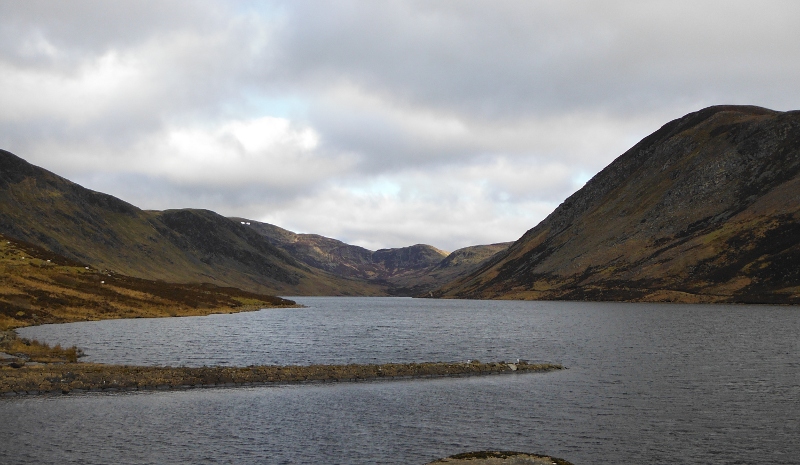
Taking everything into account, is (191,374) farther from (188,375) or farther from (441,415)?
(441,415)

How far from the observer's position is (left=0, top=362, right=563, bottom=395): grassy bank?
46656mm

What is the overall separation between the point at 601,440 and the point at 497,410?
9.23m

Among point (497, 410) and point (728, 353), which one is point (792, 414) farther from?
point (728, 353)

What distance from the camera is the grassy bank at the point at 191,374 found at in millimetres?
46656

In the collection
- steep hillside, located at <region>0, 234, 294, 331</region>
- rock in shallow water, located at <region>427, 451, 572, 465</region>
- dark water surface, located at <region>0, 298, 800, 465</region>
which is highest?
steep hillside, located at <region>0, 234, 294, 331</region>

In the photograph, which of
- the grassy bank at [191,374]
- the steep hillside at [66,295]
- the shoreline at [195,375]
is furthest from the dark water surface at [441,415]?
the steep hillside at [66,295]

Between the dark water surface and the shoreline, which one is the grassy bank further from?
the dark water surface

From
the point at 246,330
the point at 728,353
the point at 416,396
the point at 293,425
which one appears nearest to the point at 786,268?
the point at 728,353

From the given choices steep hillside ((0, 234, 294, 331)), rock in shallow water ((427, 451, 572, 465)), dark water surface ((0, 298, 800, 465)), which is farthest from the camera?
steep hillside ((0, 234, 294, 331))

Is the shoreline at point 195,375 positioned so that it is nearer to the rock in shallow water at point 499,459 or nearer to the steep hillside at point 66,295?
the rock in shallow water at point 499,459

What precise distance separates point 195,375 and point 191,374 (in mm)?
500

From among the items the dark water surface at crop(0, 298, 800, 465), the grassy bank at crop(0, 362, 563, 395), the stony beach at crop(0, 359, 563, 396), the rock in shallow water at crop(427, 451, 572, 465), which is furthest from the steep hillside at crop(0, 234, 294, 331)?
the rock in shallow water at crop(427, 451, 572, 465)

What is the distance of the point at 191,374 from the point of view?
53.0 metres

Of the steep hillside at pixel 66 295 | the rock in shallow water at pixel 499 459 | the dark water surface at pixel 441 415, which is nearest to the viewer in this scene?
the rock in shallow water at pixel 499 459
